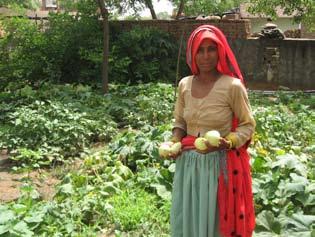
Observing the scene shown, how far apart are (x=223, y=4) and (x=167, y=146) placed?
2094cm

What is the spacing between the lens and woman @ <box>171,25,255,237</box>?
2.93m

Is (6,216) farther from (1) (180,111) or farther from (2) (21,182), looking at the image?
(2) (21,182)

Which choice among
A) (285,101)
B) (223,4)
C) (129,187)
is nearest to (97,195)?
(129,187)

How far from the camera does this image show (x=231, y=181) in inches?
116

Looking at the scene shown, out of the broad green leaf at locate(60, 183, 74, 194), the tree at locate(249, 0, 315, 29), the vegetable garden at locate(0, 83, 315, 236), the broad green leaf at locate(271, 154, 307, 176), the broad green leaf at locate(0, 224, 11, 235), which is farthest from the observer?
the tree at locate(249, 0, 315, 29)

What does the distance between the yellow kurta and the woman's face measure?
105 millimetres

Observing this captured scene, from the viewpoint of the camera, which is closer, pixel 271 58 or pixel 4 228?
pixel 4 228

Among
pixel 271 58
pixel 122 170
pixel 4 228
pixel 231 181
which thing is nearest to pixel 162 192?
pixel 122 170

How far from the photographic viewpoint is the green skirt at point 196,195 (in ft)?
9.77

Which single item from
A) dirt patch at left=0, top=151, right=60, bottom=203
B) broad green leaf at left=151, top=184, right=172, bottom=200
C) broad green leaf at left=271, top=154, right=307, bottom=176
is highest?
broad green leaf at left=271, top=154, right=307, bottom=176

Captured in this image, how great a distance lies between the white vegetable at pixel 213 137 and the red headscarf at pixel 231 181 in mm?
196

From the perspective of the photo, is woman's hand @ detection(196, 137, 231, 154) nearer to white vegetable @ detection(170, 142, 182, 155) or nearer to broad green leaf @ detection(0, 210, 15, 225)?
white vegetable @ detection(170, 142, 182, 155)

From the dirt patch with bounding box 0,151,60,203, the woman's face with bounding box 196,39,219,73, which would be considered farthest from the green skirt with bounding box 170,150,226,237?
the dirt patch with bounding box 0,151,60,203

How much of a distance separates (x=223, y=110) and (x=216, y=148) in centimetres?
23
